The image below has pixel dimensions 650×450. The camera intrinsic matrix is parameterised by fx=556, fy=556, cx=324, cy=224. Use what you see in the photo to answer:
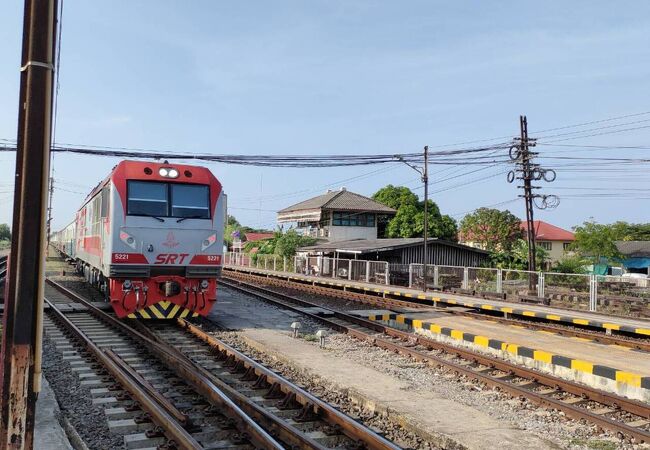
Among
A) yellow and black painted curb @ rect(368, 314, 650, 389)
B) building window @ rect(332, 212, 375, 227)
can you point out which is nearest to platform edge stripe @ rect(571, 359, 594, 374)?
yellow and black painted curb @ rect(368, 314, 650, 389)

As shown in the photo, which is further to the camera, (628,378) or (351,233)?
(351,233)

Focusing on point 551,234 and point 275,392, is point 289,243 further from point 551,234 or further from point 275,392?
point 551,234

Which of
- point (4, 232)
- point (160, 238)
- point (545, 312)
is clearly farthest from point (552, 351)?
Result: point (4, 232)

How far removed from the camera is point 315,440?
18.2ft

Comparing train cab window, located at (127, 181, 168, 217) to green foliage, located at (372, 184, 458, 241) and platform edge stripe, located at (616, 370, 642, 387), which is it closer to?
platform edge stripe, located at (616, 370, 642, 387)

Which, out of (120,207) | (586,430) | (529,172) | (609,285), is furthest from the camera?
(529,172)

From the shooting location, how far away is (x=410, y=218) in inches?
1971

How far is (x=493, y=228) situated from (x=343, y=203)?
1505 centimetres

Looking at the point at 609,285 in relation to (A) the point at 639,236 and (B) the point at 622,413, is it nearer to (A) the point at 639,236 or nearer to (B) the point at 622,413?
(B) the point at 622,413

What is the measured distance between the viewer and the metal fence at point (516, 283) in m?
17.6

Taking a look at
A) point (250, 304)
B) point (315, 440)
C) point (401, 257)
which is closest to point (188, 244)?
point (250, 304)

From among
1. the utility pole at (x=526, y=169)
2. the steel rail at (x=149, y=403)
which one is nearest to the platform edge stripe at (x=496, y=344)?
the steel rail at (x=149, y=403)

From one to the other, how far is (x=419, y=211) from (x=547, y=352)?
140 ft

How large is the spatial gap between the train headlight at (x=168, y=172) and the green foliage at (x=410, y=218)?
38310 millimetres
